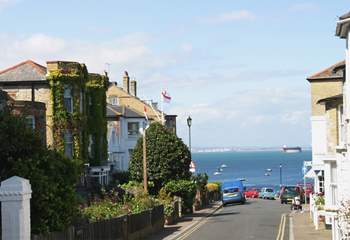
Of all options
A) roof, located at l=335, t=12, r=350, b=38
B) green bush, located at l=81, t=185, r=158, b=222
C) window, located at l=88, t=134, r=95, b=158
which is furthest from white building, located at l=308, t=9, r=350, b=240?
window, located at l=88, t=134, r=95, b=158

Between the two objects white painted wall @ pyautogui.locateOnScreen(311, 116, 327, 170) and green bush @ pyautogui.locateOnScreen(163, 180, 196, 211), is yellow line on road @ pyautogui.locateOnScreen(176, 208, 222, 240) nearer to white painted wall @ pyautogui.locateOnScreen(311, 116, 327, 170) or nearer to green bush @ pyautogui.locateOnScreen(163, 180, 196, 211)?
green bush @ pyautogui.locateOnScreen(163, 180, 196, 211)

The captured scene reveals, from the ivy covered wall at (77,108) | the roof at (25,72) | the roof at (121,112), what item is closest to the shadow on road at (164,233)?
the ivy covered wall at (77,108)

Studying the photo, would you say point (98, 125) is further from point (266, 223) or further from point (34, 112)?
point (266, 223)

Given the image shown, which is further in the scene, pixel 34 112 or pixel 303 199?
pixel 303 199

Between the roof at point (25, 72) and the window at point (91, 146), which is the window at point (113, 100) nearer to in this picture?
the window at point (91, 146)

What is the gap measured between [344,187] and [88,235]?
1020cm

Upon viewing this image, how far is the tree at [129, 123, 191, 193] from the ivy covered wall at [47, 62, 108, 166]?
4092mm

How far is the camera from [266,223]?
135 feet

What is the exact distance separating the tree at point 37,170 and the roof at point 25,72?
112 feet

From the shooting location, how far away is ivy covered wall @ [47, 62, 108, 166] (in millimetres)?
49875

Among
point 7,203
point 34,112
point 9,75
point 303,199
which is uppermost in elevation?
point 9,75

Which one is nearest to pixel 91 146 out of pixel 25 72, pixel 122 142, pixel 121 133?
pixel 25 72

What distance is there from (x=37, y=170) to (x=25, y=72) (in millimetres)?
36859

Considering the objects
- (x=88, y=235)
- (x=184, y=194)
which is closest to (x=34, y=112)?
(x=184, y=194)
